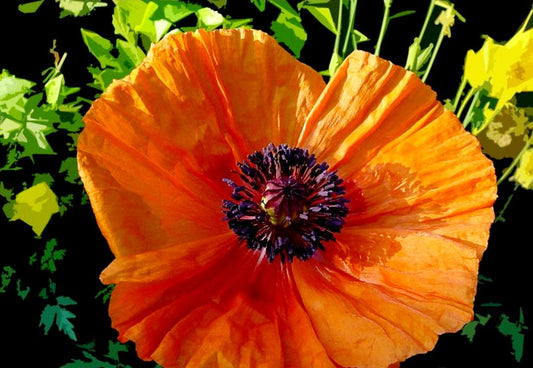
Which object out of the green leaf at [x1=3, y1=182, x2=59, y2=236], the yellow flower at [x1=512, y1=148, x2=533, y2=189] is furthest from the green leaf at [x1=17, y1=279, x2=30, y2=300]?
the yellow flower at [x1=512, y1=148, x2=533, y2=189]

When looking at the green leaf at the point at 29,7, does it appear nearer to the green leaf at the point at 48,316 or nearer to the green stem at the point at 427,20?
the green leaf at the point at 48,316

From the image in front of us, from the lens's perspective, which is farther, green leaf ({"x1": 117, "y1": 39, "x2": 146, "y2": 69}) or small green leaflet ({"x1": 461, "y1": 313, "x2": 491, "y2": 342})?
small green leaflet ({"x1": 461, "y1": 313, "x2": 491, "y2": 342})

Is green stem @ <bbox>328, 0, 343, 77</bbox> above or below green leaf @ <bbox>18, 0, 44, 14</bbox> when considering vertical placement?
below

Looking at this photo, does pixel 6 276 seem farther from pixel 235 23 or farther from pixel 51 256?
pixel 235 23

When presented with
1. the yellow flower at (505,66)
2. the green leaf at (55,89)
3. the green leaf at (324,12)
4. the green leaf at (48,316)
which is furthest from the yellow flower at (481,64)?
the green leaf at (48,316)

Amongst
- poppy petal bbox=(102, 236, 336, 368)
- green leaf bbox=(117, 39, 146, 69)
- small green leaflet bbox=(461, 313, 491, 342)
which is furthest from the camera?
small green leaflet bbox=(461, 313, 491, 342)

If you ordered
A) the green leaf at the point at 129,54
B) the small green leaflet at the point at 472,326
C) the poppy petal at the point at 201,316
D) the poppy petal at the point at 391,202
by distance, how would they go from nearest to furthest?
the poppy petal at the point at 201,316
the poppy petal at the point at 391,202
the green leaf at the point at 129,54
the small green leaflet at the point at 472,326

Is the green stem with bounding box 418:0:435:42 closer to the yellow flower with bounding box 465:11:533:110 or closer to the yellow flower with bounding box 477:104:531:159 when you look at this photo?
the yellow flower with bounding box 465:11:533:110
